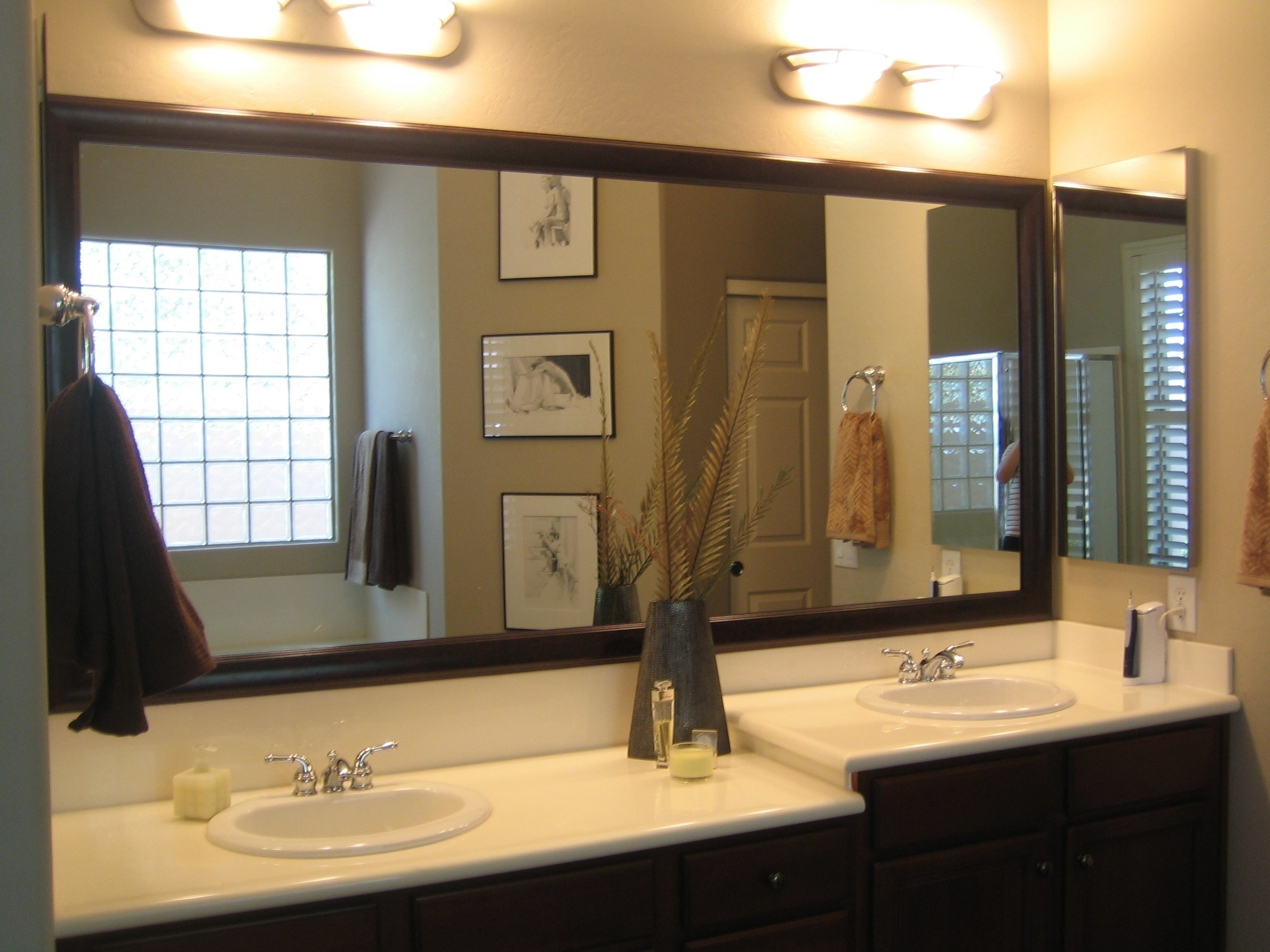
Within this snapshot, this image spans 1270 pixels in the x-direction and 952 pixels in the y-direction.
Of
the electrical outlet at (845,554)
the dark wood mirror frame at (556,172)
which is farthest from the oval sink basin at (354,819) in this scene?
the electrical outlet at (845,554)

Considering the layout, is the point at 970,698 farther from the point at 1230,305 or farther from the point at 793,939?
the point at 1230,305

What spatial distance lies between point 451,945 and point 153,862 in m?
0.45

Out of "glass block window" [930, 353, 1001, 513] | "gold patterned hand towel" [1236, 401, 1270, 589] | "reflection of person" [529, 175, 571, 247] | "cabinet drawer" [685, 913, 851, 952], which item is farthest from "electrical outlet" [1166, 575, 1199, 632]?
"reflection of person" [529, 175, 571, 247]

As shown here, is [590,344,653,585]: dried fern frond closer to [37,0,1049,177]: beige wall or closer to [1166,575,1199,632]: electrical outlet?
[37,0,1049,177]: beige wall

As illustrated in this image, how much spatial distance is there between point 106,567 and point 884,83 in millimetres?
1967

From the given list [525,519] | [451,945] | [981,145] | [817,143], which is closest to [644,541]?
[525,519]

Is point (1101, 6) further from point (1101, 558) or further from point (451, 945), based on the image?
point (451, 945)

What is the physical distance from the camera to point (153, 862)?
1579 mm

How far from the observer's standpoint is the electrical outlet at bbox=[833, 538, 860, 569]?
97.3 inches

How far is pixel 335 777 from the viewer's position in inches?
72.6

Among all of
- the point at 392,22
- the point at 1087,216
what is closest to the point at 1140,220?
the point at 1087,216

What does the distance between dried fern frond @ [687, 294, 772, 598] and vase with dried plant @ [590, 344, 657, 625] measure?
0.10m

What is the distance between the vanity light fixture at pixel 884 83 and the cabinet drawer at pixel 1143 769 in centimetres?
149

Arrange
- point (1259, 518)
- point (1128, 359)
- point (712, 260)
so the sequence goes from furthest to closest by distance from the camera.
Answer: point (1128, 359), point (712, 260), point (1259, 518)
